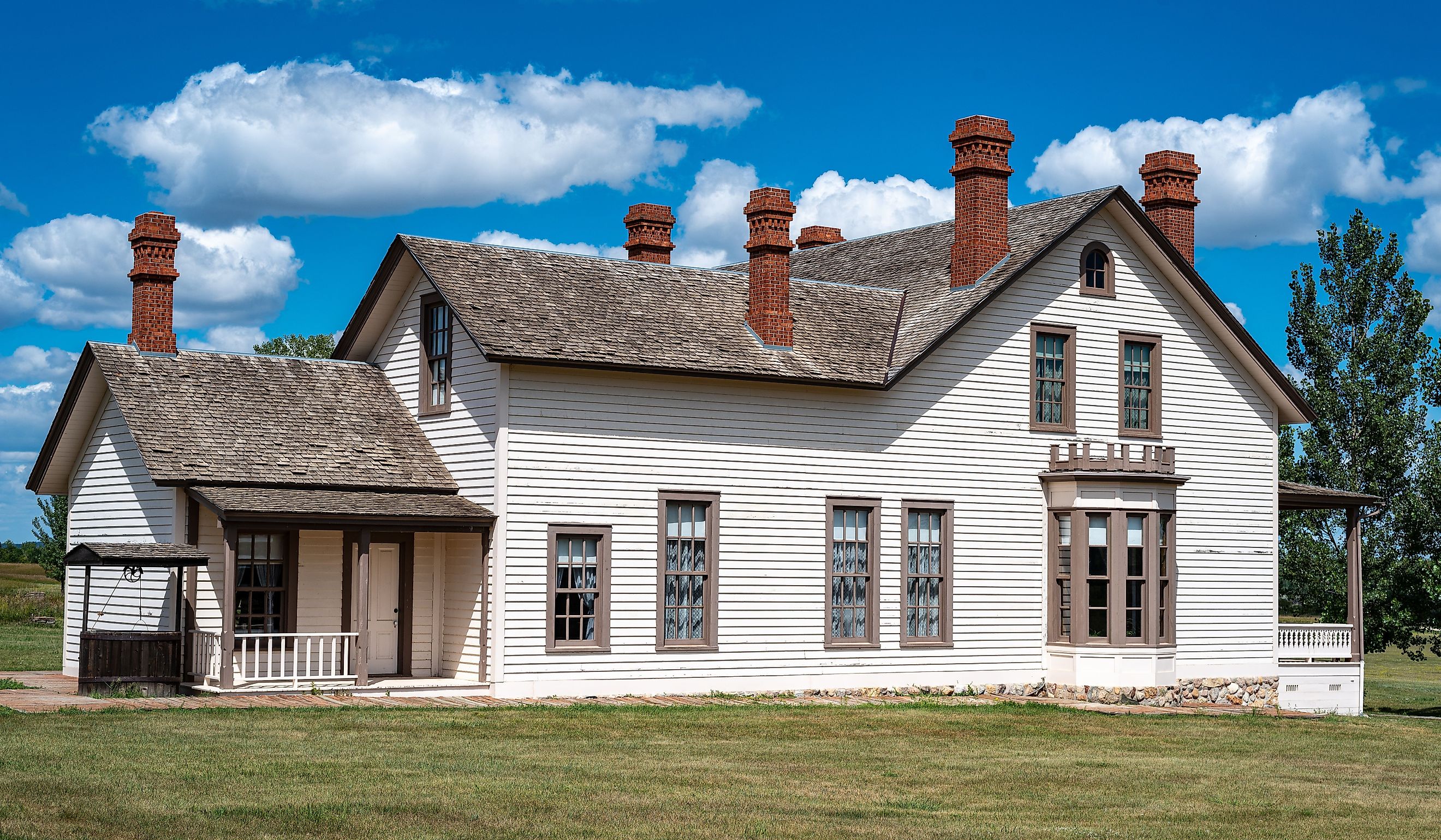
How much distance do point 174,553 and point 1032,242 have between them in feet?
46.3

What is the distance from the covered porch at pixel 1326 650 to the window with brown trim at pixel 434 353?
599 inches

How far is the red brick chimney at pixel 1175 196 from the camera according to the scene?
29.7 meters

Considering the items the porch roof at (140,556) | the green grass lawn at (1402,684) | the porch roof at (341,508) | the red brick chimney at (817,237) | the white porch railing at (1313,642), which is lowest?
the green grass lawn at (1402,684)

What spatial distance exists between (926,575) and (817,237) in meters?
11.9

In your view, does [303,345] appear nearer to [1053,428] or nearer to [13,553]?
[1053,428]

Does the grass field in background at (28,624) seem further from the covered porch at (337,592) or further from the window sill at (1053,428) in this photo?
the window sill at (1053,428)

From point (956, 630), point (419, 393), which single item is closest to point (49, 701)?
point (419, 393)

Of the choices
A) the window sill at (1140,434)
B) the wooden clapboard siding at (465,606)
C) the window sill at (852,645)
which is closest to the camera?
the wooden clapboard siding at (465,606)

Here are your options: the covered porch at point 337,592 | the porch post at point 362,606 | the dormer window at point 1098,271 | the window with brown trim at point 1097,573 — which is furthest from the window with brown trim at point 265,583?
the dormer window at point 1098,271

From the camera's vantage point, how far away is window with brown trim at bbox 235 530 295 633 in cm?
2273

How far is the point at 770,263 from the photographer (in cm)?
2555

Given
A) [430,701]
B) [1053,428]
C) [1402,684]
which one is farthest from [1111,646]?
[1402,684]

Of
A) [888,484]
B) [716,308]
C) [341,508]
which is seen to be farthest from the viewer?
[716,308]

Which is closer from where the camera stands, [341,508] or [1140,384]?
[341,508]
